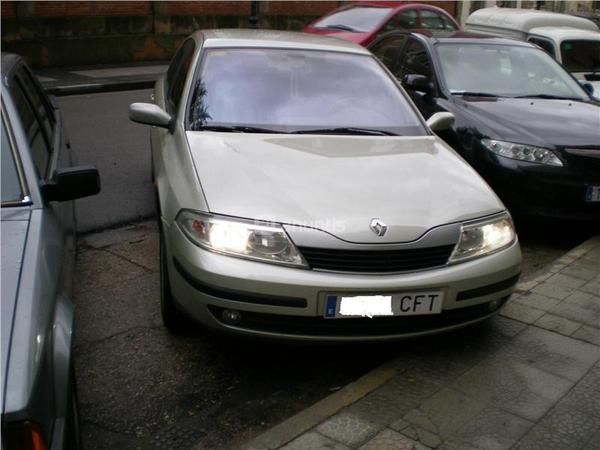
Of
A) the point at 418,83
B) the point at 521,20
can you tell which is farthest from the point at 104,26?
the point at 418,83

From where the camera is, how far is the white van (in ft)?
30.2

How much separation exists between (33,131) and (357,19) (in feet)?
32.8

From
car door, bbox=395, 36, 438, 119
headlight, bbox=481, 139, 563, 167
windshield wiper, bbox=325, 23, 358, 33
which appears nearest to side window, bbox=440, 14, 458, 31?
windshield wiper, bbox=325, 23, 358, 33

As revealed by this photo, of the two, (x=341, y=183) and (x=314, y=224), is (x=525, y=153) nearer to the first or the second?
(x=341, y=183)

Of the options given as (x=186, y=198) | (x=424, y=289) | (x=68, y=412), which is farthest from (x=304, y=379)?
(x=68, y=412)

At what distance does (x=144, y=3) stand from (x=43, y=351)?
14911 mm

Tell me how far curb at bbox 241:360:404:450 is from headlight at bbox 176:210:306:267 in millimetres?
624

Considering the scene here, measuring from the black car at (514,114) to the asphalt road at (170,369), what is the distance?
0.67 m

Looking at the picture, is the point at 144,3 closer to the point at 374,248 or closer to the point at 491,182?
the point at 491,182

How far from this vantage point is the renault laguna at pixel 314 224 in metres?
3.20

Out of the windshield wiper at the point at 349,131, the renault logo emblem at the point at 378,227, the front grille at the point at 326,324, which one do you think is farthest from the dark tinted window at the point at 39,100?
the renault logo emblem at the point at 378,227

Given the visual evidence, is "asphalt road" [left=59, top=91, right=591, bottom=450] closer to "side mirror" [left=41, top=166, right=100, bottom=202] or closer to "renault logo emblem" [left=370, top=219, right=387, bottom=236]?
"renault logo emblem" [left=370, top=219, right=387, bottom=236]

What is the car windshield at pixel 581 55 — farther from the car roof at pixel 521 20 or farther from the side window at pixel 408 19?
the side window at pixel 408 19

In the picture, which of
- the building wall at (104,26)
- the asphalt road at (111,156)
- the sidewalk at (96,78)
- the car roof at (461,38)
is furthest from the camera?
the building wall at (104,26)
